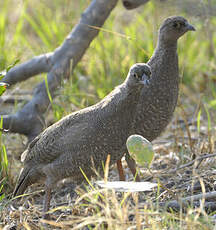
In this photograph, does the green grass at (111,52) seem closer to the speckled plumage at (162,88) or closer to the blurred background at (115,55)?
the blurred background at (115,55)

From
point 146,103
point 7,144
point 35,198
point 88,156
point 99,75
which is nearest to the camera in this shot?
point 88,156

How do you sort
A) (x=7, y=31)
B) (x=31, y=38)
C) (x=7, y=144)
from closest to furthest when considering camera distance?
(x=7, y=144) → (x=7, y=31) → (x=31, y=38)

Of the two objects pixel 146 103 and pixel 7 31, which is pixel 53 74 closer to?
pixel 146 103

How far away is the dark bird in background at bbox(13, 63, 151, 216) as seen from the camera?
3.74 meters

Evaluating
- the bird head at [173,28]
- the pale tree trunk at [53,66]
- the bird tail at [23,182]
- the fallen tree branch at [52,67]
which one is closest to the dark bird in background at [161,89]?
the bird head at [173,28]

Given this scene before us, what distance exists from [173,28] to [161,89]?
60 cm

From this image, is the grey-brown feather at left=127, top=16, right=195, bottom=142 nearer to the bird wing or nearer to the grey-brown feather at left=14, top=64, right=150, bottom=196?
the grey-brown feather at left=14, top=64, right=150, bottom=196

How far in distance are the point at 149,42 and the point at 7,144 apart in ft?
7.64

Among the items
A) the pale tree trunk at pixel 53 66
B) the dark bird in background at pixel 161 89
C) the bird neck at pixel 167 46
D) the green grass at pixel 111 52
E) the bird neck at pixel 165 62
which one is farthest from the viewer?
the green grass at pixel 111 52

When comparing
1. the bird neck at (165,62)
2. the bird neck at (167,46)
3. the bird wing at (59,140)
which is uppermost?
the bird neck at (167,46)

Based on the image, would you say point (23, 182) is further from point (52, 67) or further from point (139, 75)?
point (52, 67)

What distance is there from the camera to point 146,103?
415cm

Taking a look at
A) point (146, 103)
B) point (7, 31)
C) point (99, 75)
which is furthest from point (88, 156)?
point (7, 31)

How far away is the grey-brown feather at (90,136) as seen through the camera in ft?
12.3
